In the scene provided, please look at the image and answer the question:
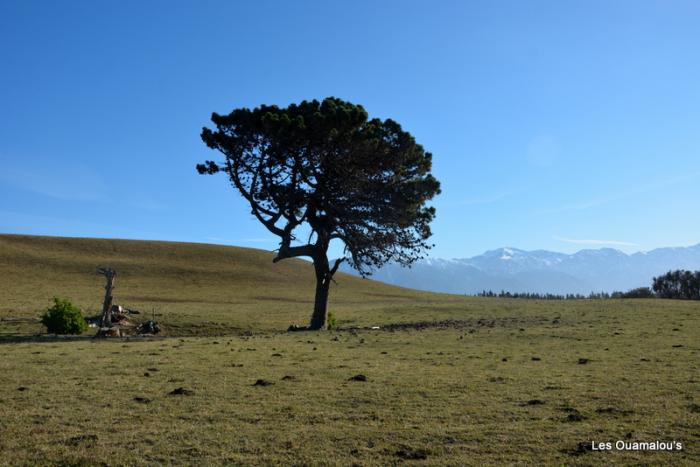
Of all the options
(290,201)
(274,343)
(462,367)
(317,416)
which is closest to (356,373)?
(462,367)

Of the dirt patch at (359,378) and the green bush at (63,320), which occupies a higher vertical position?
the dirt patch at (359,378)

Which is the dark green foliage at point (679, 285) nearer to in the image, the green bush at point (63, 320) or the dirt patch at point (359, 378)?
the green bush at point (63, 320)

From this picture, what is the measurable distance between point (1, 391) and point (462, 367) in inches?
505

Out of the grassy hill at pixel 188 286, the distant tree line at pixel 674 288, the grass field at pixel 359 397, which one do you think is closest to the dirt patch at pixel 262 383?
the grass field at pixel 359 397

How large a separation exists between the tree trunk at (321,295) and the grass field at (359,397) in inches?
217

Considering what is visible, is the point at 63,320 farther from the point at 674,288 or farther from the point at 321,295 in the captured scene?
the point at 674,288

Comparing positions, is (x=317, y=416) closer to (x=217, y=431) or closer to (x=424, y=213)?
(x=217, y=431)

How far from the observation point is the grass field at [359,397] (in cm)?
845

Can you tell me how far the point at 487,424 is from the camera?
32.6ft

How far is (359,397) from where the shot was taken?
12383 mm

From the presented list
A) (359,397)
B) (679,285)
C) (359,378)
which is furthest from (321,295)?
(679,285)

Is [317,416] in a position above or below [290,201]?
below

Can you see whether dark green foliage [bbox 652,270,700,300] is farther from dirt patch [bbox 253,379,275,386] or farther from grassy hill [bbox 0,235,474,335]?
dirt patch [bbox 253,379,275,386]

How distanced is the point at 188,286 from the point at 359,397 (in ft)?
222
